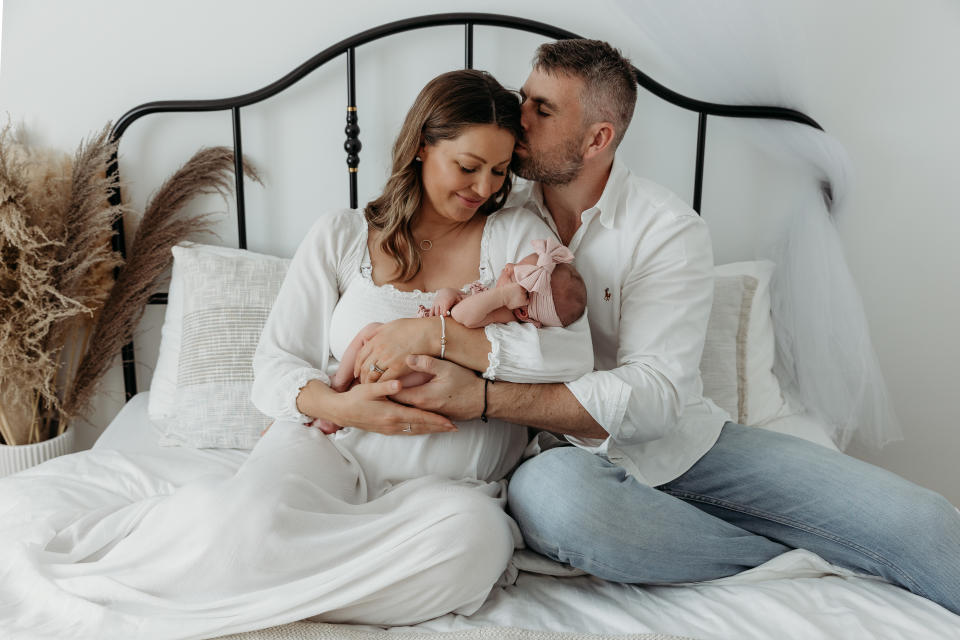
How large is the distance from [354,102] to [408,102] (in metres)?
0.17

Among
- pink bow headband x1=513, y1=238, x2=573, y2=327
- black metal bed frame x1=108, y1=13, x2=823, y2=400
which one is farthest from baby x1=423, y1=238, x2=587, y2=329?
black metal bed frame x1=108, y1=13, x2=823, y2=400

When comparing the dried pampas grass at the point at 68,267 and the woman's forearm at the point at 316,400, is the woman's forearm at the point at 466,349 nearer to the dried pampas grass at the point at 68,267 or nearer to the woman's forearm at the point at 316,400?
the woman's forearm at the point at 316,400

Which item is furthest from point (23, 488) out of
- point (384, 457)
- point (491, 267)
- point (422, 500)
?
point (491, 267)

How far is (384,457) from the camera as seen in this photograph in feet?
4.63

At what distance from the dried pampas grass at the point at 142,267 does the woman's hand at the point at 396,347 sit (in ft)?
2.88

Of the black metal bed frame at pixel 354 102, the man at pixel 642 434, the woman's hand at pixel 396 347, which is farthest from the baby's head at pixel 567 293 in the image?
the black metal bed frame at pixel 354 102

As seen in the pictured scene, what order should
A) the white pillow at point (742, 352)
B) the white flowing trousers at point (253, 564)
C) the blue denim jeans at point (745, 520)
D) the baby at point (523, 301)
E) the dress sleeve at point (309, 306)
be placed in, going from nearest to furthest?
the white flowing trousers at point (253, 564)
the blue denim jeans at point (745, 520)
the baby at point (523, 301)
the dress sleeve at point (309, 306)
the white pillow at point (742, 352)

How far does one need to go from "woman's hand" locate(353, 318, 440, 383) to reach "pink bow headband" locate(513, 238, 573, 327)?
0.19 metres

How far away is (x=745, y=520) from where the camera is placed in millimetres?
1486

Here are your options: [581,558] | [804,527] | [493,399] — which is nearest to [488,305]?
[493,399]

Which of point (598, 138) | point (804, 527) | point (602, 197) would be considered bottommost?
point (804, 527)

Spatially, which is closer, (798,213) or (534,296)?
(534,296)

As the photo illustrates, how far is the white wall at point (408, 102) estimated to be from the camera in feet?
6.54

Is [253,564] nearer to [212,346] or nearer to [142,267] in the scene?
[212,346]
